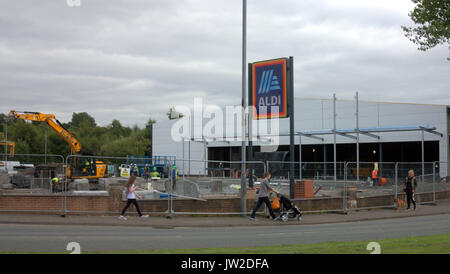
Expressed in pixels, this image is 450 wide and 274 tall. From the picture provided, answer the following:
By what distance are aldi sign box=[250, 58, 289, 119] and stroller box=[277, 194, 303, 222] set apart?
14.7ft

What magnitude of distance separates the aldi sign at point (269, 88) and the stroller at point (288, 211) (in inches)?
176

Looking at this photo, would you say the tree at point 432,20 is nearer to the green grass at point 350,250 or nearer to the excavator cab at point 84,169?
the green grass at point 350,250

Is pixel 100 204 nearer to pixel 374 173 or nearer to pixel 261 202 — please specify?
pixel 261 202

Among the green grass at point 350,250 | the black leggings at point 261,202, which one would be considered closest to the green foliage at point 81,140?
the black leggings at point 261,202

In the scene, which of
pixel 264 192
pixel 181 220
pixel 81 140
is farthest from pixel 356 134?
pixel 81 140

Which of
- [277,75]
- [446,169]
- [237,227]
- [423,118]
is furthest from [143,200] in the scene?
[423,118]

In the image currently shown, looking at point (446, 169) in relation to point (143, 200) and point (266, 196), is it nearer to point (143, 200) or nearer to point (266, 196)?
point (266, 196)

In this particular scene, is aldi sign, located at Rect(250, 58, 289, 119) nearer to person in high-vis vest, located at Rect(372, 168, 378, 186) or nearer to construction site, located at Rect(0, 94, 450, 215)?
construction site, located at Rect(0, 94, 450, 215)

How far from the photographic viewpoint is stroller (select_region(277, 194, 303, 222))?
18078 mm

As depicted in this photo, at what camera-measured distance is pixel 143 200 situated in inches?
712

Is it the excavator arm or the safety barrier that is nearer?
the safety barrier

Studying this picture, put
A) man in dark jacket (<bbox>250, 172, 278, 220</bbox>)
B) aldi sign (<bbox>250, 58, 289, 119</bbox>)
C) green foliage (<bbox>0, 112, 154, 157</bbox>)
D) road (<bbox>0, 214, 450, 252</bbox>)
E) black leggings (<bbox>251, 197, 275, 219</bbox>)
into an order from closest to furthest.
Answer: road (<bbox>0, 214, 450, 252</bbox>) < man in dark jacket (<bbox>250, 172, 278, 220</bbox>) < black leggings (<bbox>251, 197, 275, 219</bbox>) < aldi sign (<bbox>250, 58, 289, 119</bbox>) < green foliage (<bbox>0, 112, 154, 157</bbox>)


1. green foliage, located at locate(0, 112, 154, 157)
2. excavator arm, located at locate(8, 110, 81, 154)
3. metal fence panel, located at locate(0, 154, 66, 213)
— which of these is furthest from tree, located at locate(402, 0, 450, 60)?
green foliage, located at locate(0, 112, 154, 157)

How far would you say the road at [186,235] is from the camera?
11.2m
